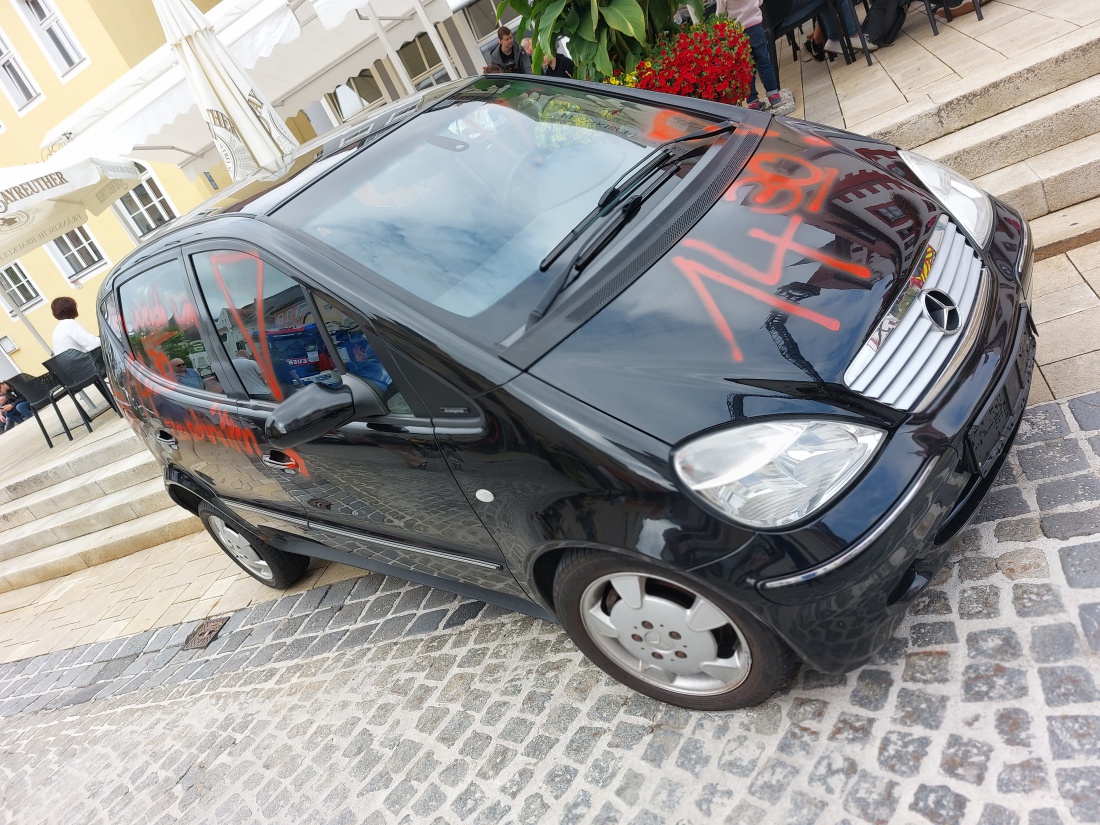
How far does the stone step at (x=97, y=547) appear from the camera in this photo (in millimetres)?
6590

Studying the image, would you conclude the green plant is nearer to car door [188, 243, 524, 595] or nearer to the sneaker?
the sneaker

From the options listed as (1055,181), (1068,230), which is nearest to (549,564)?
(1068,230)

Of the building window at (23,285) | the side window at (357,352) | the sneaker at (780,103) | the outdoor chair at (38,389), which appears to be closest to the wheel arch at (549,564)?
the side window at (357,352)

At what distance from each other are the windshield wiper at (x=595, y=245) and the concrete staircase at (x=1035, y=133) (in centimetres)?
239

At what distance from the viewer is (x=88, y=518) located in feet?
24.3

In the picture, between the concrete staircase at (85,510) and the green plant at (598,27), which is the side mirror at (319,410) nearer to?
the green plant at (598,27)

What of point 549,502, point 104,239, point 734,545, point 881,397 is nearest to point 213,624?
point 549,502

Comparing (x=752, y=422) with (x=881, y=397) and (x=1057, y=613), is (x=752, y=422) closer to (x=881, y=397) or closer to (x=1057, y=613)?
(x=881, y=397)

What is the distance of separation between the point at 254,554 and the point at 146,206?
13.4m

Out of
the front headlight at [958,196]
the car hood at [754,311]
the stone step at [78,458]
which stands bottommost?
the stone step at [78,458]

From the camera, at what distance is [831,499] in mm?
1955

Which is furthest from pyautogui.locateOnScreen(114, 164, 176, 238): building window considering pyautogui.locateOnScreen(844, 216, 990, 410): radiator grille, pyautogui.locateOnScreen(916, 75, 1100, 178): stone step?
pyautogui.locateOnScreen(844, 216, 990, 410): radiator grille

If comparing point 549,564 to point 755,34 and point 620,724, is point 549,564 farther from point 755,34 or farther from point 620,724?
point 755,34

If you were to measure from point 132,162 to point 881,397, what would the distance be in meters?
9.32
